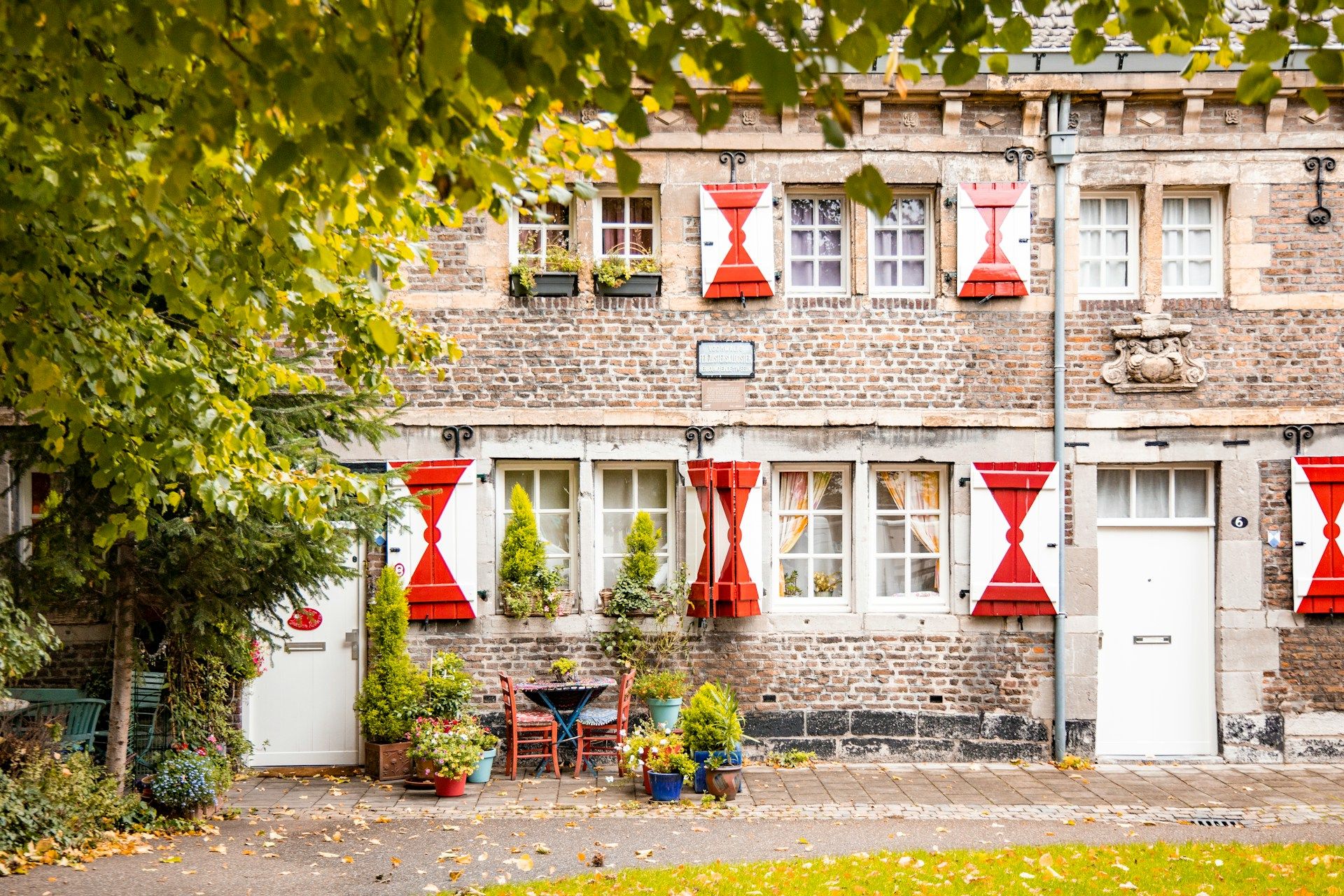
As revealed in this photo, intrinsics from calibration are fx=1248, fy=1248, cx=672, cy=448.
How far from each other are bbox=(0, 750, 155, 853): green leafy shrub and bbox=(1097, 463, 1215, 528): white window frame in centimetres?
784

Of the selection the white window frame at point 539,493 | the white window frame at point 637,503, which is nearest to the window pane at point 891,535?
the white window frame at point 637,503

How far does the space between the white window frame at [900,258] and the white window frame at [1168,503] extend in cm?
219

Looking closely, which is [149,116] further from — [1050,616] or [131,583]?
[1050,616]

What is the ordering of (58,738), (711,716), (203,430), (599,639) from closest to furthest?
(203,430) < (58,738) < (711,716) < (599,639)

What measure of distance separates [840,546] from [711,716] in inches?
94.2

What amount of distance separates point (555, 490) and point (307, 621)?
2.30m

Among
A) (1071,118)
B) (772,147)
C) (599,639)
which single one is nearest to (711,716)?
(599,639)

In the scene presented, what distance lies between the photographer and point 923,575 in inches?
423

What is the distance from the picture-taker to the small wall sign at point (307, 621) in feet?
33.3

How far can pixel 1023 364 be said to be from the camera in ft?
34.8

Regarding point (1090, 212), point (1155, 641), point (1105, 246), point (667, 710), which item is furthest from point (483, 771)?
point (1090, 212)

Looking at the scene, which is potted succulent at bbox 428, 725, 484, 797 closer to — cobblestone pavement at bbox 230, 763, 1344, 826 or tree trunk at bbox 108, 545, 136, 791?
cobblestone pavement at bbox 230, 763, 1344, 826

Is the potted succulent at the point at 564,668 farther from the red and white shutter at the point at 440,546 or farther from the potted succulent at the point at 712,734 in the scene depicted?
the potted succulent at the point at 712,734

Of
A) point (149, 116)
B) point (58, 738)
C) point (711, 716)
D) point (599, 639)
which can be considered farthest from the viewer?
point (599, 639)
